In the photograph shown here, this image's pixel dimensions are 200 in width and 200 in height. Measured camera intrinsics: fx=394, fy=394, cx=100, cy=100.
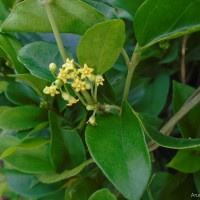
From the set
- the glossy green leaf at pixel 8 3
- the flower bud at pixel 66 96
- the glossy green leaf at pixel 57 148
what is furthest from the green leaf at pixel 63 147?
the glossy green leaf at pixel 8 3

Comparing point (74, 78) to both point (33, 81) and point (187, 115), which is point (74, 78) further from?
point (187, 115)

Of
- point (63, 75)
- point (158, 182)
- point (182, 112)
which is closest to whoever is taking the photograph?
point (63, 75)

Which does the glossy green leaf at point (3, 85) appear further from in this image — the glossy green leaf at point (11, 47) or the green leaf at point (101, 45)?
the green leaf at point (101, 45)

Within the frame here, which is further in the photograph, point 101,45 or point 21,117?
point 21,117

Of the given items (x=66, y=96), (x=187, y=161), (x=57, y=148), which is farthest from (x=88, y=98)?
(x=187, y=161)

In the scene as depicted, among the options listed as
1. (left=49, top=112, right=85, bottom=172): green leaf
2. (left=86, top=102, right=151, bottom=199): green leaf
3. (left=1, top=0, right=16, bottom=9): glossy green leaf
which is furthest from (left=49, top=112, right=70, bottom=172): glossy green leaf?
(left=1, top=0, right=16, bottom=9): glossy green leaf

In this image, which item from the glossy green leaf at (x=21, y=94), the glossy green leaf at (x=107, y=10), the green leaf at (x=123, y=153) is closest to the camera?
the green leaf at (x=123, y=153)

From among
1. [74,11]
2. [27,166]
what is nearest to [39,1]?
[74,11]
